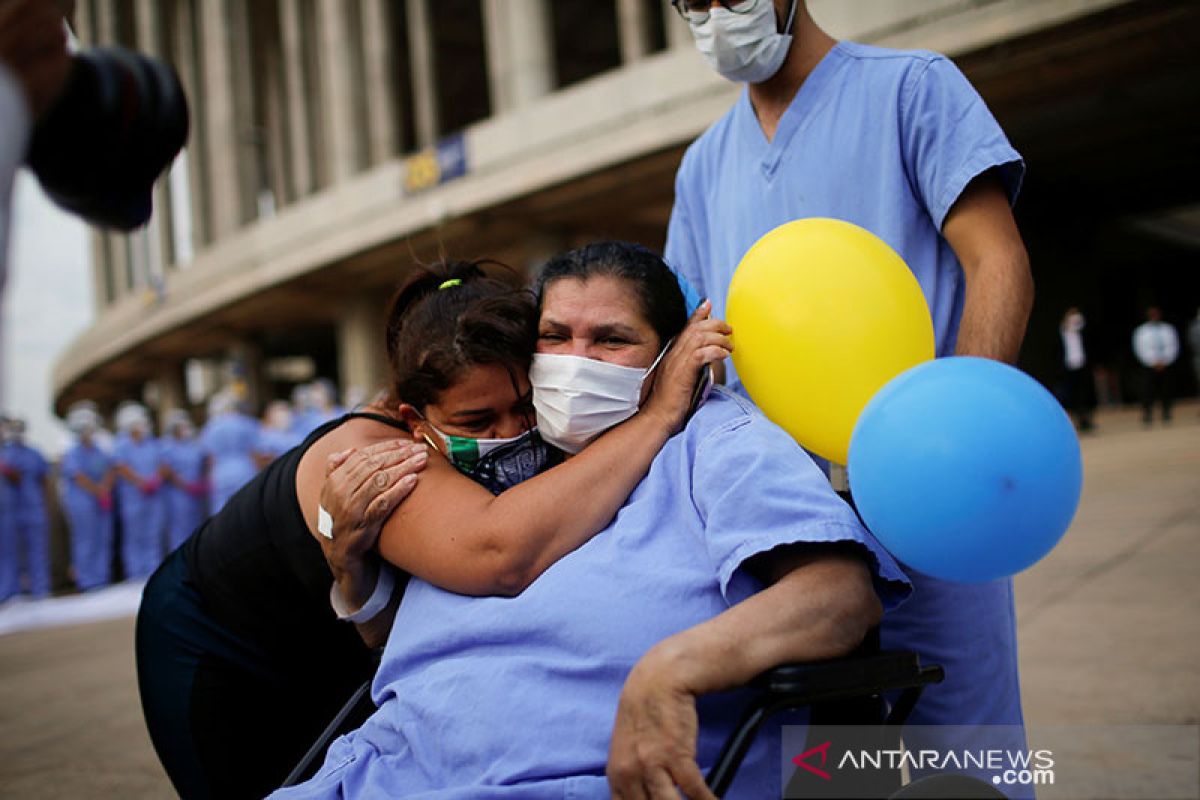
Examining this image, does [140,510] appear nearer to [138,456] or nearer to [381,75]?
[138,456]

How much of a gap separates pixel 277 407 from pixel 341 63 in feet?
35.1

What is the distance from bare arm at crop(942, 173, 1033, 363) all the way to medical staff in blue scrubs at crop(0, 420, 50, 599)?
1068 cm

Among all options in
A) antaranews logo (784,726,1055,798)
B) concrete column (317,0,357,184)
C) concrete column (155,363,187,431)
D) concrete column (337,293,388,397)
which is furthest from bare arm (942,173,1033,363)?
concrete column (155,363,187,431)

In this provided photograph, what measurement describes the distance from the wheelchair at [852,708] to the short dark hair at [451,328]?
2.42ft

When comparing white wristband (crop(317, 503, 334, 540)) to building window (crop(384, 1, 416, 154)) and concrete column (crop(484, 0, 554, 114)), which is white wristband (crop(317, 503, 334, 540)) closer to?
concrete column (crop(484, 0, 554, 114))

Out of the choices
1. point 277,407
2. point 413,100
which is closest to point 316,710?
point 277,407

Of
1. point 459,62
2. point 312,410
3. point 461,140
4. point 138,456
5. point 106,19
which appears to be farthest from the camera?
point 106,19

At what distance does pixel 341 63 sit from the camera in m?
19.4

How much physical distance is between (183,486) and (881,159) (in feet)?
35.7

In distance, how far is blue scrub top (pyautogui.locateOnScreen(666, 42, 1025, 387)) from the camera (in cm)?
172

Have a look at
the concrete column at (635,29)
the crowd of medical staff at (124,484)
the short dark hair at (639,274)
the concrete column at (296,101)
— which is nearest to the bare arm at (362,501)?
the short dark hair at (639,274)

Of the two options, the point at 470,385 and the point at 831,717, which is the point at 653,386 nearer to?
the point at 470,385

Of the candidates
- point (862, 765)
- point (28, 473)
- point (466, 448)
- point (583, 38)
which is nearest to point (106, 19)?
point (583, 38)

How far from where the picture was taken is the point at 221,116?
74.7ft
